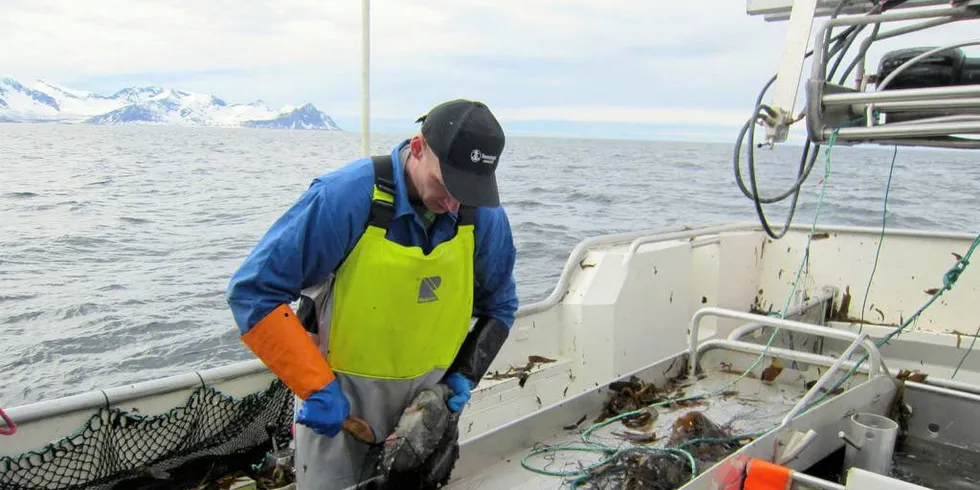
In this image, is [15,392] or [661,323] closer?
[661,323]

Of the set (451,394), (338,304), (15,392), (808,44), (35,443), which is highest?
(808,44)

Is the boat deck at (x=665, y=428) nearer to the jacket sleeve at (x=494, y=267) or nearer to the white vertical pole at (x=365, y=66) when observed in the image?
the jacket sleeve at (x=494, y=267)

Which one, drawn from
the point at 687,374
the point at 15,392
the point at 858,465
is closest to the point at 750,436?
the point at 858,465

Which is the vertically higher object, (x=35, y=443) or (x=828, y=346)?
(x=35, y=443)

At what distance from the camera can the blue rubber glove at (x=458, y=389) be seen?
261 cm

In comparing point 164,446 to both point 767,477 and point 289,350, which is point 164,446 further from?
point 767,477

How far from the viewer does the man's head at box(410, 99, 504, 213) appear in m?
2.19

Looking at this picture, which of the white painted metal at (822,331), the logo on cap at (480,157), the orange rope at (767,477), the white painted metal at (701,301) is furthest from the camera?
the white painted metal at (701,301)

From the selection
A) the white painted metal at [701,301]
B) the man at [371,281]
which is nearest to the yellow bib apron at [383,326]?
the man at [371,281]

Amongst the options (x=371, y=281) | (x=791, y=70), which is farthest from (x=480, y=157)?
(x=791, y=70)

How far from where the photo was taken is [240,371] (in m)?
3.13

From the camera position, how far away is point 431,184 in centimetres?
223

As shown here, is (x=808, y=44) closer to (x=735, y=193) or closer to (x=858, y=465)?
(x=858, y=465)

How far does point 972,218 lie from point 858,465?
19416mm
